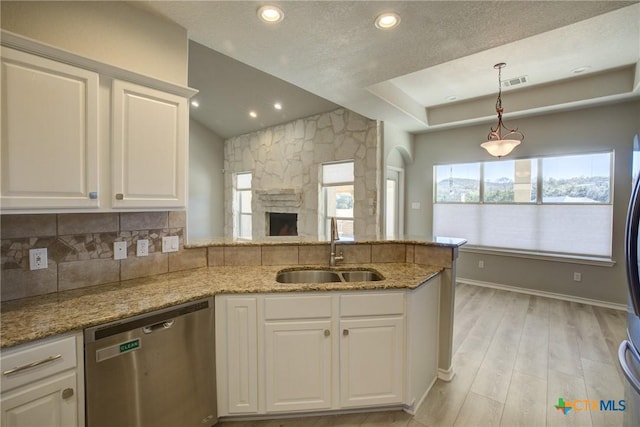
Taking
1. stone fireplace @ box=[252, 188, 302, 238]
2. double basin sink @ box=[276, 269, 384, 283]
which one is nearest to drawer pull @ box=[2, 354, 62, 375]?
double basin sink @ box=[276, 269, 384, 283]

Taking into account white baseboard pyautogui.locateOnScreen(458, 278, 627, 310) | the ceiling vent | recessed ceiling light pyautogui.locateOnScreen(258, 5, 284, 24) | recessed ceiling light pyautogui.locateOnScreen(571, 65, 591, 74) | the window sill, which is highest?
the ceiling vent

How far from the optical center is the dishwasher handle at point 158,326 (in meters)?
1.45

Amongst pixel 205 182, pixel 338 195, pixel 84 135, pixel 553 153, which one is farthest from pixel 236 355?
pixel 205 182

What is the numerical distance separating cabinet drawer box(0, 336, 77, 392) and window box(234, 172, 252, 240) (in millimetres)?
5788

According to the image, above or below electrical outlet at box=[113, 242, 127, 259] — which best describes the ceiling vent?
above

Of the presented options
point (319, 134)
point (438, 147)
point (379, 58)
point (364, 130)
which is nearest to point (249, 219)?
point (319, 134)

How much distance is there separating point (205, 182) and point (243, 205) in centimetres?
106

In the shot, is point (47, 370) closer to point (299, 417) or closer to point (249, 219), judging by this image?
point (299, 417)

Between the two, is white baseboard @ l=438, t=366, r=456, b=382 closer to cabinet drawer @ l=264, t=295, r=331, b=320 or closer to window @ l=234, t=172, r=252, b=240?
cabinet drawer @ l=264, t=295, r=331, b=320

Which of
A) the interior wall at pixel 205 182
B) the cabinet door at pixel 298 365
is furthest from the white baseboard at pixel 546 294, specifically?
the interior wall at pixel 205 182

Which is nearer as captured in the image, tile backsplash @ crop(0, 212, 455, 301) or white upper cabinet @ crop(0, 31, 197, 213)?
white upper cabinet @ crop(0, 31, 197, 213)

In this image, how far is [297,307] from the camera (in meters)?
1.79

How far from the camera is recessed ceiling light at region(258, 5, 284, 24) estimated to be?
187cm

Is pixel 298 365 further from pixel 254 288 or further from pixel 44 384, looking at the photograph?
pixel 44 384
